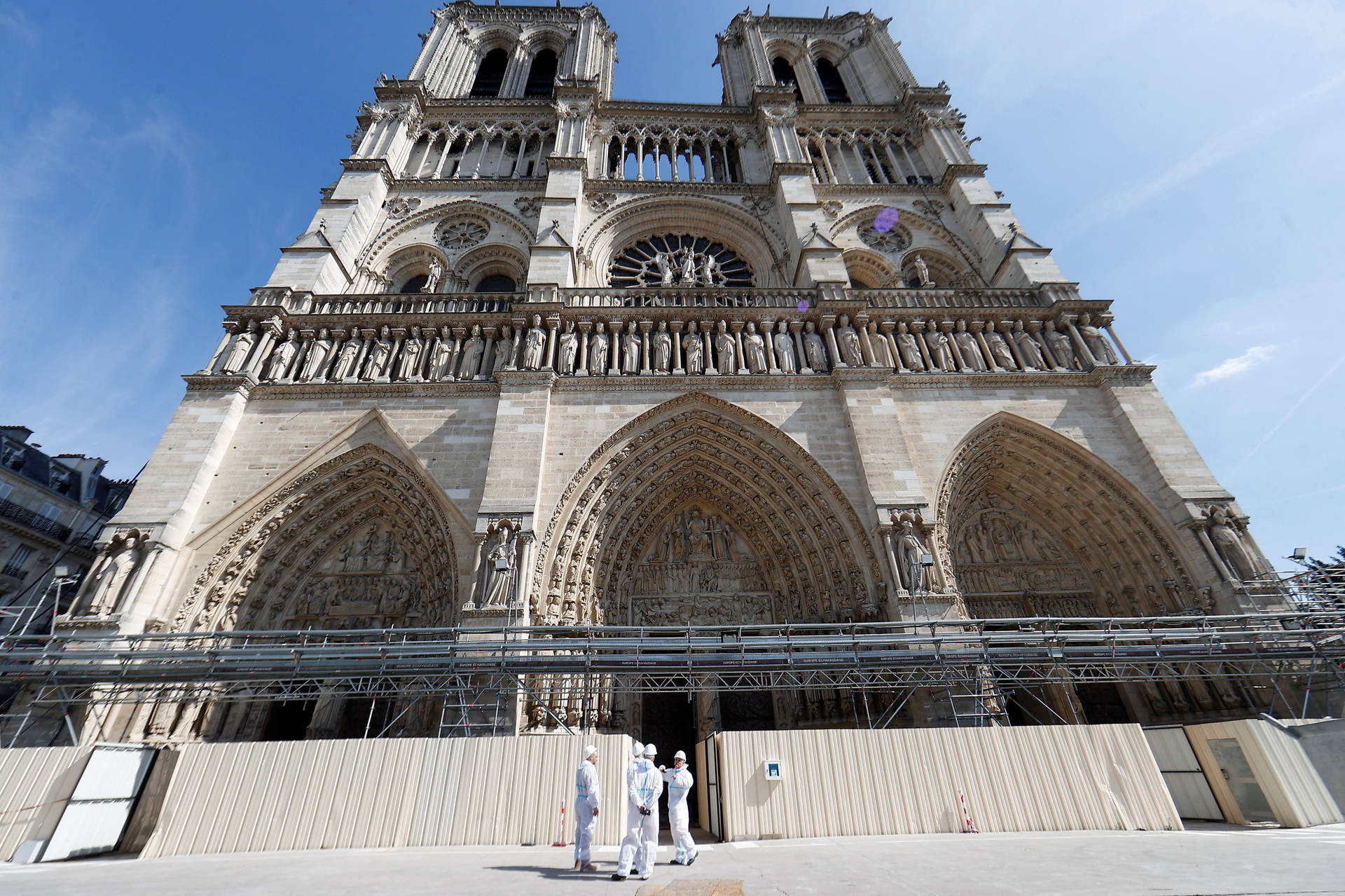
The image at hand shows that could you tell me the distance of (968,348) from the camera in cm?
1230

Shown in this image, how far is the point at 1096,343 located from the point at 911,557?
25.7 ft

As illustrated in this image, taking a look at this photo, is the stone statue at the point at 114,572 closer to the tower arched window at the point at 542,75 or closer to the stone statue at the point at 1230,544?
the stone statue at the point at 1230,544

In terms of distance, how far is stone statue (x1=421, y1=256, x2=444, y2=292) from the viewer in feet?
48.2

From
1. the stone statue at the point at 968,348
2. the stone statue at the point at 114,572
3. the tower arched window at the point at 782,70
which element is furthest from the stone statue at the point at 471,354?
the tower arched window at the point at 782,70

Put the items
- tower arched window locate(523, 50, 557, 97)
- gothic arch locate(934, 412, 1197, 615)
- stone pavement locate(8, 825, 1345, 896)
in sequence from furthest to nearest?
tower arched window locate(523, 50, 557, 97), gothic arch locate(934, 412, 1197, 615), stone pavement locate(8, 825, 1345, 896)

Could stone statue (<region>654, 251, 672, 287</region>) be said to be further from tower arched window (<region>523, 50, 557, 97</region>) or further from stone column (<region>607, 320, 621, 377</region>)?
tower arched window (<region>523, 50, 557, 97</region>)

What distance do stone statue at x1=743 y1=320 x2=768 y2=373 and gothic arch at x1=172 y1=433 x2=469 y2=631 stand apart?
6563 millimetres

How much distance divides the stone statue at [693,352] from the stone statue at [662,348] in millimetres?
344

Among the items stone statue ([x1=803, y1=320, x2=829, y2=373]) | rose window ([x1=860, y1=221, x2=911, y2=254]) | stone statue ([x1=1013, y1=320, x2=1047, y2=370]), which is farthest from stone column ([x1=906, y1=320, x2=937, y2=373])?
rose window ([x1=860, y1=221, x2=911, y2=254])

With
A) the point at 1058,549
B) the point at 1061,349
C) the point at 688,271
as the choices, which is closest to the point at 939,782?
the point at 1058,549

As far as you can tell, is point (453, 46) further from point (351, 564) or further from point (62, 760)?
point (62, 760)

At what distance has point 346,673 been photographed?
7473mm

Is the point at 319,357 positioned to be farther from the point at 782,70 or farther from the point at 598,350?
the point at 782,70

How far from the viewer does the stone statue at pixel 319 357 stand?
1164 centimetres
